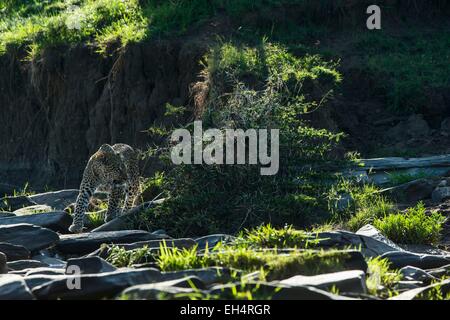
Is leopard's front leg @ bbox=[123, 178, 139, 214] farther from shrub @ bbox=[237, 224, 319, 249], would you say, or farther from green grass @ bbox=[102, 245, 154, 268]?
shrub @ bbox=[237, 224, 319, 249]

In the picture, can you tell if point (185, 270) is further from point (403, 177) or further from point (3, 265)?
point (403, 177)

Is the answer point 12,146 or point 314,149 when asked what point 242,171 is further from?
point 12,146

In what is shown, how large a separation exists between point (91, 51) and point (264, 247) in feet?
36.1

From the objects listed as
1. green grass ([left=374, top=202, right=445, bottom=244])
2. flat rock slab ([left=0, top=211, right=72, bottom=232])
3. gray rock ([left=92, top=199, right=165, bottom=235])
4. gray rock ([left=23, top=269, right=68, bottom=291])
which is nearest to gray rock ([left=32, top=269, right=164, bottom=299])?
gray rock ([left=23, top=269, right=68, bottom=291])

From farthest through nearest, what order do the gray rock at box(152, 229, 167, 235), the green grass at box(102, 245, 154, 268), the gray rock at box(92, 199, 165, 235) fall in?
the gray rock at box(92, 199, 165, 235), the gray rock at box(152, 229, 167, 235), the green grass at box(102, 245, 154, 268)

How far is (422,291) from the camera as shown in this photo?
8469 mm

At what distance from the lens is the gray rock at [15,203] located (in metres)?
15.7

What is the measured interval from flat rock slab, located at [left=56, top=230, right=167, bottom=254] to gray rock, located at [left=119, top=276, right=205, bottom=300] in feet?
13.0

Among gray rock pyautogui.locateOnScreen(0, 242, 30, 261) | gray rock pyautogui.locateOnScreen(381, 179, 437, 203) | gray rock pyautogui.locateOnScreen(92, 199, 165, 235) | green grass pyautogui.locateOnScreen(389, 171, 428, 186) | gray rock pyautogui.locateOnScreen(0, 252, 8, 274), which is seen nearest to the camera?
gray rock pyautogui.locateOnScreen(0, 252, 8, 274)

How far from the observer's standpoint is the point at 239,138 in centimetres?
1352

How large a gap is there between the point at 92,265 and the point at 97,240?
98.0 inches

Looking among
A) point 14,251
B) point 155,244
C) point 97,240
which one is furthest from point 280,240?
point 14,251

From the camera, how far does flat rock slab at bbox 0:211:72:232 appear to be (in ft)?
44.0
